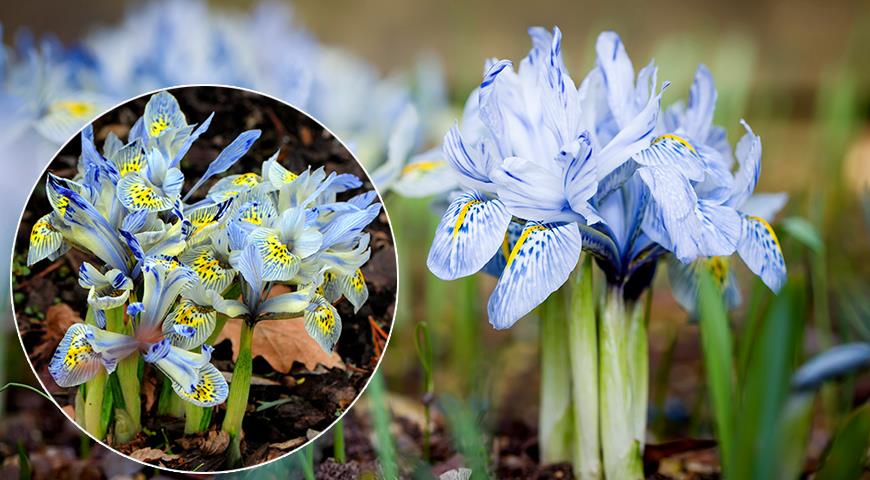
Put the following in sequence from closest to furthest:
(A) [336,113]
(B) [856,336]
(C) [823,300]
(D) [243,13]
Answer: (B) [856,336] < (C) [823,300] < (A) [336,113] < (D) [243,13]

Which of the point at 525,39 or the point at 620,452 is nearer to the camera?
the point at 620,452

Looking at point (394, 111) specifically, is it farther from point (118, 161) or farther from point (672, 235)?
point (672, 235)

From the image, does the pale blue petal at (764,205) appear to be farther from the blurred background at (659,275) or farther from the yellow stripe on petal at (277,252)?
the yellow stripe on petal at (277,252)

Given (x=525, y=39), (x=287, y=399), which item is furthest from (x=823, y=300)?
(x=525, y=39)

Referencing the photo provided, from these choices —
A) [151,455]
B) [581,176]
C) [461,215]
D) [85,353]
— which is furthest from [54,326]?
[581,176]

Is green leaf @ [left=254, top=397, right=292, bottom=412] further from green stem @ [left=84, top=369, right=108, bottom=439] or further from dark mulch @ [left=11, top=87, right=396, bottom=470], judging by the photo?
green stem @ [left=84, top=369, right=108, bottom=439]

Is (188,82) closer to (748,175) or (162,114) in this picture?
(162,114)
